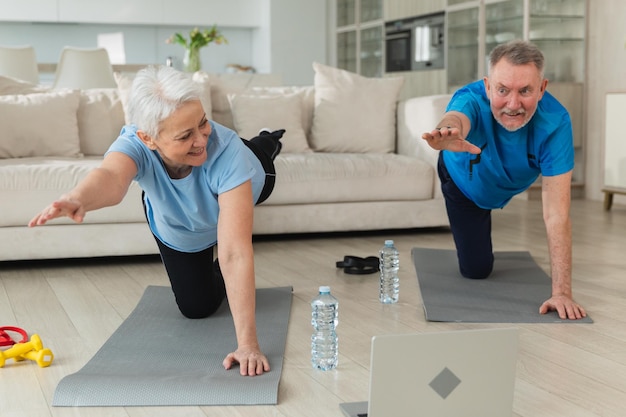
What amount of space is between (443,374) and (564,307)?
1.20 m

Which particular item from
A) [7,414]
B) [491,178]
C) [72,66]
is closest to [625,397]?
[491,178]

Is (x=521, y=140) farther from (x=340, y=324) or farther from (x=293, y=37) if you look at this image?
(x=293, y=37)

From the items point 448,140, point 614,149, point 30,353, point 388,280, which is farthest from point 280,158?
point 614,149

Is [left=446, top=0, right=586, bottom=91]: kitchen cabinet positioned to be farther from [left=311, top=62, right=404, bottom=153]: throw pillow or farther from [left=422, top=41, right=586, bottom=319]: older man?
[left=422, top=41, right=586, bottom=319]: older man

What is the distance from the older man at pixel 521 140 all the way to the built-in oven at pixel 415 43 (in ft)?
14.0

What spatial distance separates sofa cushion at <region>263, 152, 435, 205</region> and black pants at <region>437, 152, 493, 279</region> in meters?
1.06

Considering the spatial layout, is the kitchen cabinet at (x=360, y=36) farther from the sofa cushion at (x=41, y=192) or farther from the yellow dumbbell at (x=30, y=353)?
the yellow dumbbell at (x=30, y=353)

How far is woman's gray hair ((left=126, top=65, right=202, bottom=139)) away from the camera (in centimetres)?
208

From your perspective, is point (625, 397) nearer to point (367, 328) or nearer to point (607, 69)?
point (367, 328)

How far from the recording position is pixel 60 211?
1782 millimetres

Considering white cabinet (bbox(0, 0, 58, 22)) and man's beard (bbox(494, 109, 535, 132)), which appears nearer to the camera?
man's beard (bbox(494, 109, 535, 132))

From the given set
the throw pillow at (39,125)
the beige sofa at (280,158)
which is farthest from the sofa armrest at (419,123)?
the throw pillow at (39,125)

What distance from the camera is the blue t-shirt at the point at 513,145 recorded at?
109 inches

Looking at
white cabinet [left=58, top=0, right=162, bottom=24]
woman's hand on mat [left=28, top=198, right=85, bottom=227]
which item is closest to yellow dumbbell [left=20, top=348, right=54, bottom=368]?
woman's hand on mat [left=28, top=198, right=85, bottom=227]
